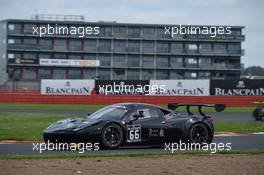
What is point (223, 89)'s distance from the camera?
36969 millimetres

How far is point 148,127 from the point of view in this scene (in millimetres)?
12500

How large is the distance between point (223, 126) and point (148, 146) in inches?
301

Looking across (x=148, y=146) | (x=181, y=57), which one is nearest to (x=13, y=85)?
(x=181, y=57)

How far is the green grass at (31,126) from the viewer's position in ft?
51.0

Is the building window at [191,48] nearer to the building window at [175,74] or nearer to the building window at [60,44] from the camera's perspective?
the building window at [175,74]

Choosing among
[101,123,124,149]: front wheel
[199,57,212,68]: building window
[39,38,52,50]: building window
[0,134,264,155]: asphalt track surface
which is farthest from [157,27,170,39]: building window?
[101,123,124,149]: front wheel

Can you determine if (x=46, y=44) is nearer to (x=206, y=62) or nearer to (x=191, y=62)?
(x=191, y=62)

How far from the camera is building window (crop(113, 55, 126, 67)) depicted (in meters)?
42.1

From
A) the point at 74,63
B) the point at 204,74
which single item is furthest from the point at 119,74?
the point at 204,74

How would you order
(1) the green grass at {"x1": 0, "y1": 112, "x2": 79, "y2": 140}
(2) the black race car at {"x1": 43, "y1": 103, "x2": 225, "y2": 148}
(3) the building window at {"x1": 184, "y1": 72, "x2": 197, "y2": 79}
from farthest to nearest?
(3) the building window at {"x1": 184, "y1": 72, "x2": 197, "y2": 79} → (1) the green grass at {"x1": 0, "y1": 112, "x2": 79, "y2": 140} → (2) the black race car at {"x1": 43, "y1": 103, "x2": 225, "y2": 148}

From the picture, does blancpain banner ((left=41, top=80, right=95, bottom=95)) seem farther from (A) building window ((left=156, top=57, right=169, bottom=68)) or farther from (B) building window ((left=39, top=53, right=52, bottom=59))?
(A) building window ((left=156, top=57, right=169, bottom=68))

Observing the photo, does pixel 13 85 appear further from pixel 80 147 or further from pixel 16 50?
pixel 80 147

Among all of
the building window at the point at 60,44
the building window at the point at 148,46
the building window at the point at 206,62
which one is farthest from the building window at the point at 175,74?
the building window at the point at 60,44

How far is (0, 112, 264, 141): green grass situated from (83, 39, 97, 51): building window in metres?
19.6
